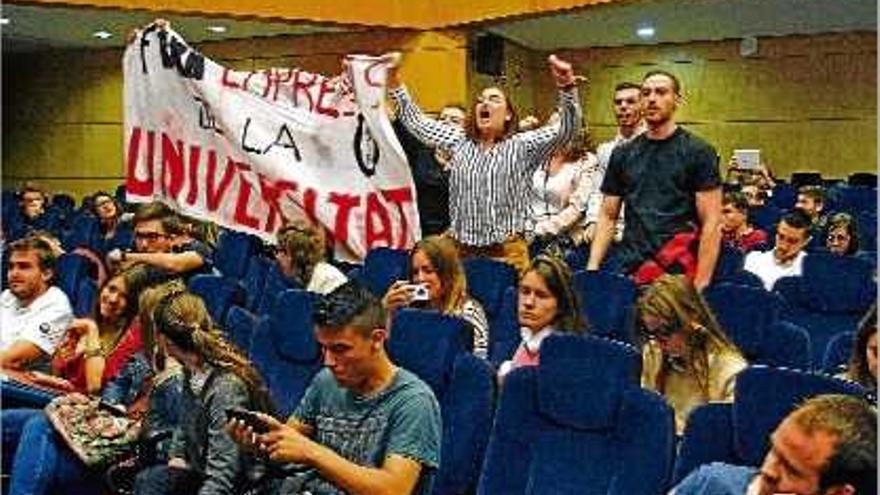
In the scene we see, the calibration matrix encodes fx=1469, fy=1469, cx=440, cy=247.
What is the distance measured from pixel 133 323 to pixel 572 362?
80.9 inches

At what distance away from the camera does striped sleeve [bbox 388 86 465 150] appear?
5.91 m

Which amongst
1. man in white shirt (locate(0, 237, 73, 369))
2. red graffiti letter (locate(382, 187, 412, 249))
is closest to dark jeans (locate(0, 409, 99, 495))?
man in white shirt (locate(0, 237, 73, 369))

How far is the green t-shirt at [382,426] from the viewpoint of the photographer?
298 centimetres

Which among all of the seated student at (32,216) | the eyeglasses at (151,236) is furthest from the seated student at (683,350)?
the seated student at (32,216)

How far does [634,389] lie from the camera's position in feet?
10.0

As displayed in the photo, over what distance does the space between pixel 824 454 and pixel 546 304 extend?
1937mm

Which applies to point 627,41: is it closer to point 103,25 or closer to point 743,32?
point 743,32

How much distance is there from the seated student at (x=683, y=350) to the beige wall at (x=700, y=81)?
29.1ft

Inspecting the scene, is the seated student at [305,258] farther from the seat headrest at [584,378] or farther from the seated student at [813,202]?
the seated student at [813,202]

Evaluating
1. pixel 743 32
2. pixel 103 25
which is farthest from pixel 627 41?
pixel 103 25

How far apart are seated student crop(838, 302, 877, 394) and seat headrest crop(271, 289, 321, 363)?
5.37ft

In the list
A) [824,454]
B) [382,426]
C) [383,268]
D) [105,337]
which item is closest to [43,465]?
[105,337]

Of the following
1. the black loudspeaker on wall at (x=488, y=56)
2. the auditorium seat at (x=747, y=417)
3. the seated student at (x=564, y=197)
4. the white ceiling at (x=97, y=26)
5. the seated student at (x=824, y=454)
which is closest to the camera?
the seated student at (x=824, y=454)

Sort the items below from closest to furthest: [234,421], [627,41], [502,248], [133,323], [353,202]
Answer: [234,421], [133,323], [502,248], [353,202], [627,41]
